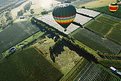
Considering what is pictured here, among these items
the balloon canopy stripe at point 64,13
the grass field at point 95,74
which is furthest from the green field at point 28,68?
the balloon canopy stripe at point 64,13

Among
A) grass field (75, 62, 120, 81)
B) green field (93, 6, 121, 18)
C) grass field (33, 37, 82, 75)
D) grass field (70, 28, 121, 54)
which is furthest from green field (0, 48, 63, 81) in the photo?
green field (93, 6, 121, 18)

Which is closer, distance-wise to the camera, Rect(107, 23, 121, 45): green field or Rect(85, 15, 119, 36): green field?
Rect(107, 23, 121, 45): green field

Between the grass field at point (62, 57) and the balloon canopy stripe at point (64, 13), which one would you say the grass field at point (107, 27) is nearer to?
the grass field at point (62, 57)

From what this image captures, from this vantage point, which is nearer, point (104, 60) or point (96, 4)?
point (104, 60)

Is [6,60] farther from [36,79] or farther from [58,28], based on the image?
[58,28]

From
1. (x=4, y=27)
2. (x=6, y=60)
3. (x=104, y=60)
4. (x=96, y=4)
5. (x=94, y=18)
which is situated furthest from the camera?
(x=96, y=4)

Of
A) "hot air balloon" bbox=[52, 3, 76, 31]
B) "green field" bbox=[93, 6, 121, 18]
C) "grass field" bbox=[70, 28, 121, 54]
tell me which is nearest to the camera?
"hot air balloon" bbox=[52, 3, 76, 31]

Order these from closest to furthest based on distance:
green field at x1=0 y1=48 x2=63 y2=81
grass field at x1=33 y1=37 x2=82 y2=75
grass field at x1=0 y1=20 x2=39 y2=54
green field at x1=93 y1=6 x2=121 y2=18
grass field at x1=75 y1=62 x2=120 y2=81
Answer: grass field at x1=75 y1=62 x2=120 y2=81, green field at x1=0 y1=48 x2=63 y2=81, grass field at x1=33 y1=37 x2=82 y2=75, grass field at x1=0 y1=20 x2=39 y2=54, green field at x1=93 y1=6 x2=121 y2=18

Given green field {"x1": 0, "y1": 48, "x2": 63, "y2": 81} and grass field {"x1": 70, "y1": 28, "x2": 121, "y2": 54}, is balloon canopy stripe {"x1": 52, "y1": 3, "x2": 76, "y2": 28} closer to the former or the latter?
grass field {"x1": 70, "y1": 28, "x2": 121, "y2": 54}

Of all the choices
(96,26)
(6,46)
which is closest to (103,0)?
(96,26)
